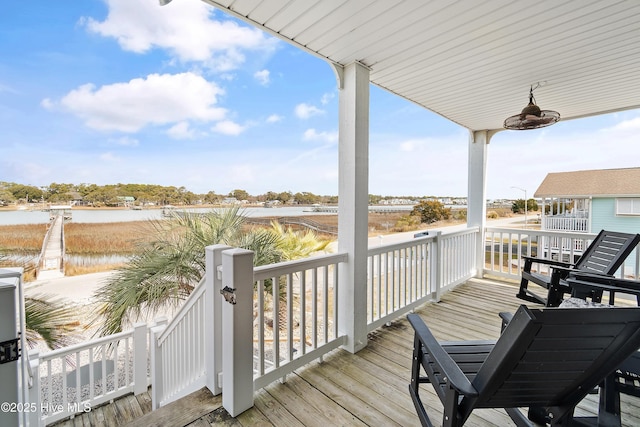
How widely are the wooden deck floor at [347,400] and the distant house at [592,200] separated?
423 centimetres

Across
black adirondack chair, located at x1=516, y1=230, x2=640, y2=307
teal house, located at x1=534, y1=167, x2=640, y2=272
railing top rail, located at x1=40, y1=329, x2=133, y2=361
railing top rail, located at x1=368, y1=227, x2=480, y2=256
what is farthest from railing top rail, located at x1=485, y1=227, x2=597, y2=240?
railing top rail, located at x1=40, y1=329, x2=133, y2=361

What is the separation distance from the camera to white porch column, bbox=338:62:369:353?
2287 mm

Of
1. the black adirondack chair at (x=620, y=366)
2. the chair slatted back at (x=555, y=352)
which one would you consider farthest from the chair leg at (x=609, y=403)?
the chair slatted back at (x=555, y=352)

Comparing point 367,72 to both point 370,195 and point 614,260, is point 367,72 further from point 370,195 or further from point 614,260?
point 614,260

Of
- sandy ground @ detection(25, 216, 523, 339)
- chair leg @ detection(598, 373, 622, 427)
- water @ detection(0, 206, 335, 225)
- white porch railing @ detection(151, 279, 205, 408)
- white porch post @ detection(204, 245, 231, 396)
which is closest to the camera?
chair leg @ detection(598, 373, 622, 427)

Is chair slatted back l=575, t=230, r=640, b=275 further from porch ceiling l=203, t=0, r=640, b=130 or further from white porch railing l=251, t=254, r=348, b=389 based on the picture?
white porch railing l=251, t=254, r=348, b=389

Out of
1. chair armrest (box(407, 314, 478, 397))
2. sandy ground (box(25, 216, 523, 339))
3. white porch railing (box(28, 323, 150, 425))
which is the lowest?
white porch railing (box(28, 323, 150, 425))

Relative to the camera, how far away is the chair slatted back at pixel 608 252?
256cm

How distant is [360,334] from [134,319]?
2.86 meters

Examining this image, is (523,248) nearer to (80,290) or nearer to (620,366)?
(620,366)

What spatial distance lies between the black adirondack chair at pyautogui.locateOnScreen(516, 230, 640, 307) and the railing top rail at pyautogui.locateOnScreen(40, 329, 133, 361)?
4480 millimetres

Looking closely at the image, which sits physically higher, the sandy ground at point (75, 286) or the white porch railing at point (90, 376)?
the sandy ground at point (75, 286)

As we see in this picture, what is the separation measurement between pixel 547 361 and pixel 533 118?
2.59 meters

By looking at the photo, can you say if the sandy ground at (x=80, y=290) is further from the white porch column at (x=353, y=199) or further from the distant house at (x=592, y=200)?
the distant house at (x=592, y=200)
